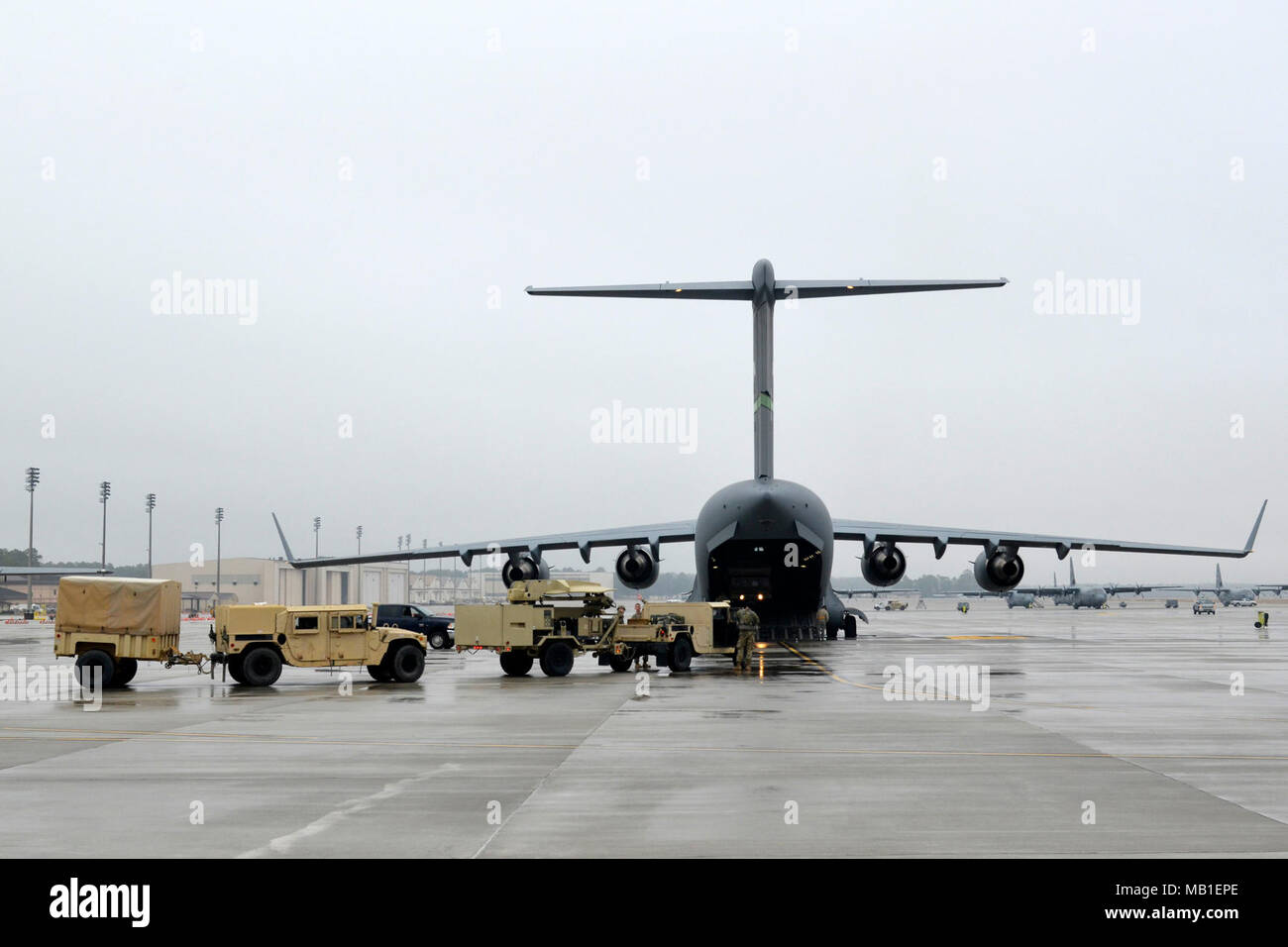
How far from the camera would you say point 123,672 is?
24438mm

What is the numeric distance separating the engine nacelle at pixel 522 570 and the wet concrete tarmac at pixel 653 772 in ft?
60.0

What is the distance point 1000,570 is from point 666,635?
19.3 meters

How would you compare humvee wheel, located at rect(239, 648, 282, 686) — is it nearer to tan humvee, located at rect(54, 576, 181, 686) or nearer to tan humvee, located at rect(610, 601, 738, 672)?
tan humvee, located at rect(54, 576, 181, 686)

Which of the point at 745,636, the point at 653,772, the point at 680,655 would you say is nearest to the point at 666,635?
the point at 680,655

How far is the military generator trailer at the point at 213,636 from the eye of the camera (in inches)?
938

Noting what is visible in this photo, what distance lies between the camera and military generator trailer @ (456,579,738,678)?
2712cm

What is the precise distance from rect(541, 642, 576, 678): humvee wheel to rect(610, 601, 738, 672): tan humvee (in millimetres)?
1427

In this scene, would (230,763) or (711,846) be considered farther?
(230,763)

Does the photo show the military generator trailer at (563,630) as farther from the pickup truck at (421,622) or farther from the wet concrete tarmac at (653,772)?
the pickup truck at (421,622)

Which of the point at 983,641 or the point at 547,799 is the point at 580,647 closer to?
the point at 547,799

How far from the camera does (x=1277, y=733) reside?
50.5 feet

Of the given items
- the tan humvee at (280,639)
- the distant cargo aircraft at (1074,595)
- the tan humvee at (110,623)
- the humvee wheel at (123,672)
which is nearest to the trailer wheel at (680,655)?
the tan humvee at (280,639)
